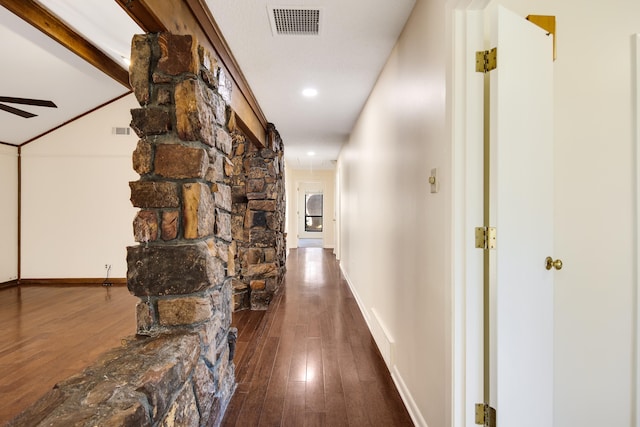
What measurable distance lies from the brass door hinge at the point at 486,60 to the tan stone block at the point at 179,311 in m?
1.54

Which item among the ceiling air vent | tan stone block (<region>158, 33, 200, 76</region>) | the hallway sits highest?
the ceiling air vent

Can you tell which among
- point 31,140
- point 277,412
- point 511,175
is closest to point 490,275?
point 511,175

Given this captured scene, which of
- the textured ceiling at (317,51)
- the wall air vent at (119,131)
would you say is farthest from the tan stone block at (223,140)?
the wall air vent at (119,131)

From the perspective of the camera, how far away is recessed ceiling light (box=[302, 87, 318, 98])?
2982mm

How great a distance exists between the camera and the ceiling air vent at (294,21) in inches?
71.1

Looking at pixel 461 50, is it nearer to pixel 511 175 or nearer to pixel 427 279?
pixel 511 175

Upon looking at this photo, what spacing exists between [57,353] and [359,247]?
3.11 metres

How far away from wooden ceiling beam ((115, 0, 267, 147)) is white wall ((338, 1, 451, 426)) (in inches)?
46.7

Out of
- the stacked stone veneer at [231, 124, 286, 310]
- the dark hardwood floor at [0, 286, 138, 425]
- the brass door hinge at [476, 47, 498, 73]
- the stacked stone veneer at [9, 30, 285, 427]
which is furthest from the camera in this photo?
the stacked stone veneer at [231, 124, 286, 310]

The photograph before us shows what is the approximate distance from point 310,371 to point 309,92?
2.46 m

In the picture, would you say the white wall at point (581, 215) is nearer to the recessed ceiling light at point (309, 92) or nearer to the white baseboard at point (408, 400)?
the white baseboard at point (408, 400)

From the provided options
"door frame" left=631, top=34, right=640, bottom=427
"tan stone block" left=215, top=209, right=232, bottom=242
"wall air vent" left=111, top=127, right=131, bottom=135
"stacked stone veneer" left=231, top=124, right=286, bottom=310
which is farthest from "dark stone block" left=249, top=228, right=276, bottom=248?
"door frame" left=631, top=34, right=640, bottom=427

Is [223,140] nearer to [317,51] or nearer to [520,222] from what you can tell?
[317,51]

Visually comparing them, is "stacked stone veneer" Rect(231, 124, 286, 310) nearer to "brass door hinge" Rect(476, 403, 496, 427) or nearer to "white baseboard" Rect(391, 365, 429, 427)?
"white baseboard" Rect(391, 365, 429, 427)
